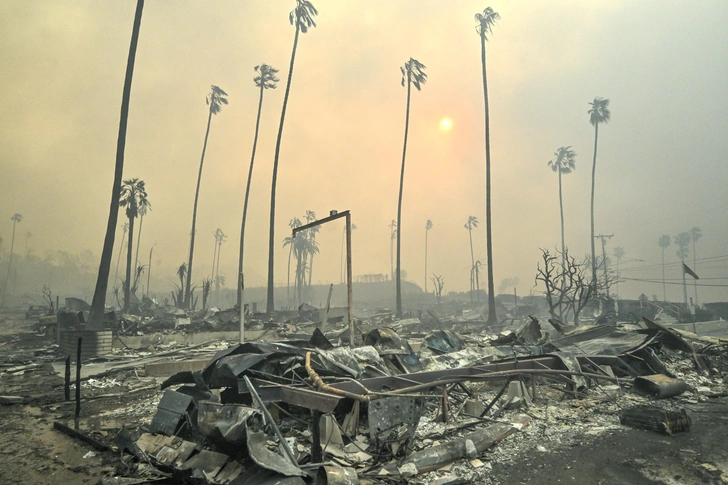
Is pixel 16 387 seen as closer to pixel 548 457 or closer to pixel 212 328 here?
pixel 212 328

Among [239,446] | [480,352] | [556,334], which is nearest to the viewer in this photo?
[239,446]

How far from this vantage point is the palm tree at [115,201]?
17.0 meters

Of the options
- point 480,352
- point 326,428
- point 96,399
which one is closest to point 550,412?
point 480,352

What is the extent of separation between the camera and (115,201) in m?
18.7

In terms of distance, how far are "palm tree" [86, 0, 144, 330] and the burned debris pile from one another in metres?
10.7

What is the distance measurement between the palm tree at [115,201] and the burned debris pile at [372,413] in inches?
422

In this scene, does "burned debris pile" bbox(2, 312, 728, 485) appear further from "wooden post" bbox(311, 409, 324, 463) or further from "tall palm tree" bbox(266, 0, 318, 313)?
"tall palm tree" bbox(266, 0, 318, 313)

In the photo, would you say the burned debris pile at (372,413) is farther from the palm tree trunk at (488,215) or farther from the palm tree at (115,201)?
the palm tree trunk at (488,215)

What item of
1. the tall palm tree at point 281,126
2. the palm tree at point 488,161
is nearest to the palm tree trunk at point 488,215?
the palm tree at point 488,161

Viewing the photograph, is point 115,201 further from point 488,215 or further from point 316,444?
point 488,215

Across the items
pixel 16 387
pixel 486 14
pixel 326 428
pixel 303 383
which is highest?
pixel 486 14

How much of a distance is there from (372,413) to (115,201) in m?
18.5

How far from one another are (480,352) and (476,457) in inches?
172

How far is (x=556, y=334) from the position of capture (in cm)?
1575
